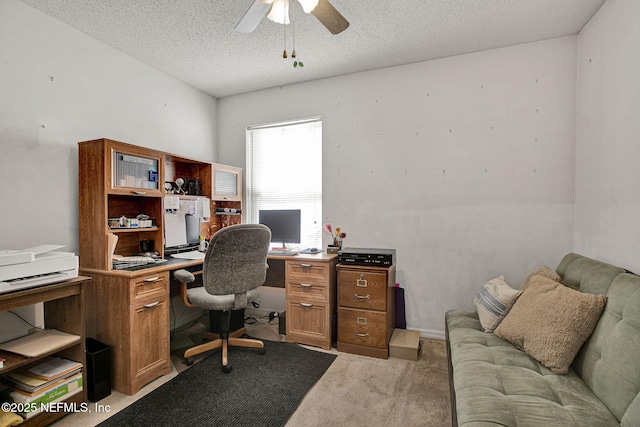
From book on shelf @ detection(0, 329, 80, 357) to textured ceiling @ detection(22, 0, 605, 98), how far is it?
221 cm

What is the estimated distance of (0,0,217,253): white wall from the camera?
209cm

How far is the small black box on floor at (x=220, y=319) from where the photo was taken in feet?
9.71

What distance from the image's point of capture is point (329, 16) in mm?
1764

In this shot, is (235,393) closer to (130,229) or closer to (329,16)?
(130,229)

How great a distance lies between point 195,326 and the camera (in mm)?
3324

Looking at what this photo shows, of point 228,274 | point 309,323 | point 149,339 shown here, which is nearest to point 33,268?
point 149,339

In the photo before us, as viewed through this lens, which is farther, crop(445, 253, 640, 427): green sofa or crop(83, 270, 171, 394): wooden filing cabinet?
crop(83, 270, 171, 394): wooden filing cabinet

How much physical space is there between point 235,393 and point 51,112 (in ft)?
7.86

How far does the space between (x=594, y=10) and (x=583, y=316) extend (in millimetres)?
2177

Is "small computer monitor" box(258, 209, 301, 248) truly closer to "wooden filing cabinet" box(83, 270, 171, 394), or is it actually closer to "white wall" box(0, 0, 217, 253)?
"wooden filing cabinet" box(83, 270, 171, 394)

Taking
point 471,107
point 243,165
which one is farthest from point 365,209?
point 243,165

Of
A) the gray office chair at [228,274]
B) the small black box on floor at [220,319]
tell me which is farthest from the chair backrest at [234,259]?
the small black box on floor at [220,319]

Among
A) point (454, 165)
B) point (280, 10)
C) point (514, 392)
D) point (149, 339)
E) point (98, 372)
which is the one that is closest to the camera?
point (514, 392)

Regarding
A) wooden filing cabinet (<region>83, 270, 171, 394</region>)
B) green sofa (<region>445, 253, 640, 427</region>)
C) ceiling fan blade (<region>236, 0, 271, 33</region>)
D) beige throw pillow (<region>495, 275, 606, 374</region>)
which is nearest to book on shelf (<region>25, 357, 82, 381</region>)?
wooden filing cabinet (<region>83, 270, 171, 394</region>)
